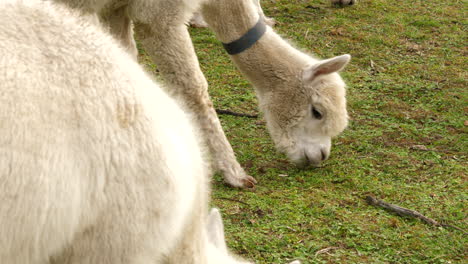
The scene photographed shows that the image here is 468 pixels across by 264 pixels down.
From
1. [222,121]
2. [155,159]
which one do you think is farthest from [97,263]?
[222,121]

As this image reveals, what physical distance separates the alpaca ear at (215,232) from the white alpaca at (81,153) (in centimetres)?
41

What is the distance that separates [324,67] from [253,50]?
0.59 metres

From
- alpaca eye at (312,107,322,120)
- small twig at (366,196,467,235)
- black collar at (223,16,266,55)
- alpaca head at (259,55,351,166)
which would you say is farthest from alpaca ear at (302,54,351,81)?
small twig at (366,196,467,235)

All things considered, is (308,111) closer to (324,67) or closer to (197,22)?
(324,67)

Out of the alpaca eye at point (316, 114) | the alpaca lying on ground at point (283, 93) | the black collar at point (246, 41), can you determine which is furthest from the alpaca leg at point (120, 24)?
the alpaca eye at point (316, 114)

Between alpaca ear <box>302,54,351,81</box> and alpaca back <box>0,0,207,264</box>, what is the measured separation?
3538 millimetres

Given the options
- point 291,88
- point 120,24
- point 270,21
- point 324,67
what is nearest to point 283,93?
point 291,88

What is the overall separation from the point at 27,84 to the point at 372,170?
3.90m

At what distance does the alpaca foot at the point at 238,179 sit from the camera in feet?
16.6

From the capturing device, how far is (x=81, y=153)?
195 cm

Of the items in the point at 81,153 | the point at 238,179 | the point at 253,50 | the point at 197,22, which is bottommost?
the point at 197,22

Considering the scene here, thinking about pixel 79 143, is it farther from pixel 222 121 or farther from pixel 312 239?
pixel 222 121

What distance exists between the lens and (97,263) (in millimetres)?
2000

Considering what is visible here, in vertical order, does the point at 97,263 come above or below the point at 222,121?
above
